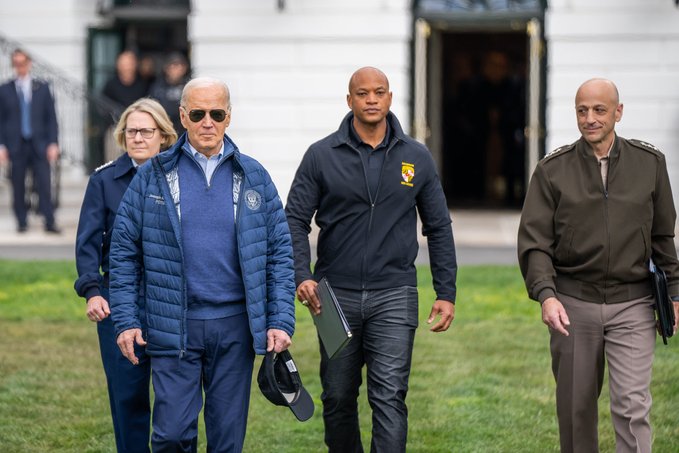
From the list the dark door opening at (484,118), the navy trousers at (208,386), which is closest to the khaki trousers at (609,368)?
the navy trousers at (208,386)

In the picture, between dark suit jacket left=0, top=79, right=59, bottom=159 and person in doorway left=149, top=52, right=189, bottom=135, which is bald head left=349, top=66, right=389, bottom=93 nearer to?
person in doorway left=149, top=52, right=189, bottom=135

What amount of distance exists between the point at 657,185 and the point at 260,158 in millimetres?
12846

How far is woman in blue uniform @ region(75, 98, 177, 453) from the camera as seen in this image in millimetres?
6207

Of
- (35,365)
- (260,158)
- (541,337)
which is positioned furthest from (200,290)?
(260,158)

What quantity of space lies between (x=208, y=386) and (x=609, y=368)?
181 cm

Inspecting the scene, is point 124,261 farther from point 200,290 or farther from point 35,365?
point 35,365

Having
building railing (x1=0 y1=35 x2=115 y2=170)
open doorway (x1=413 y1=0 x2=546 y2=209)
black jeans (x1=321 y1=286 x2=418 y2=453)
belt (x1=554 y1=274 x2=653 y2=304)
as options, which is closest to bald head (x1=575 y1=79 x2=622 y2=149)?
belt (x1=554 y1=274 x2=653 y2=304)

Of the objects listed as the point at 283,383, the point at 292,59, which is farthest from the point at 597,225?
the point at 292,59

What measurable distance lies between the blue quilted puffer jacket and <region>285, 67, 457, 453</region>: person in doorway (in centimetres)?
76

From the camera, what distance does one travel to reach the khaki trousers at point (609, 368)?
5.97m

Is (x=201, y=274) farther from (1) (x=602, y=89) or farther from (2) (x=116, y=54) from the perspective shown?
(2) (x=116, y=54)

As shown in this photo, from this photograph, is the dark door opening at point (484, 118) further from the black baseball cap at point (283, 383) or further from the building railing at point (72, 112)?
the black baseball cap at point (283, 383)

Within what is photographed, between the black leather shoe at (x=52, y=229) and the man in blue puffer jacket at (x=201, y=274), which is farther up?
the man in blue puffer jacket at (x=201, y=274)

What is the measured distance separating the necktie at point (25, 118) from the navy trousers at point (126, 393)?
35.5 ft
